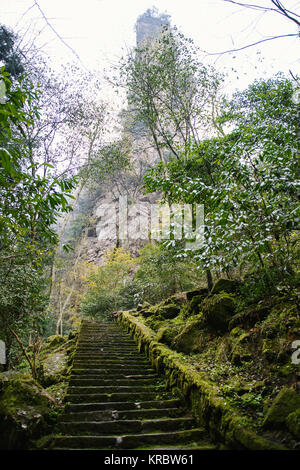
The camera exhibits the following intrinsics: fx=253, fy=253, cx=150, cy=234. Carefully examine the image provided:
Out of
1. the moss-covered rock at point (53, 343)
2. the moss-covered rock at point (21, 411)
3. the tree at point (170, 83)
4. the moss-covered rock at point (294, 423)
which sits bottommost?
the moss-covered rock at point (53, 343)

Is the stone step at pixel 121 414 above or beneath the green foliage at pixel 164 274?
beneath

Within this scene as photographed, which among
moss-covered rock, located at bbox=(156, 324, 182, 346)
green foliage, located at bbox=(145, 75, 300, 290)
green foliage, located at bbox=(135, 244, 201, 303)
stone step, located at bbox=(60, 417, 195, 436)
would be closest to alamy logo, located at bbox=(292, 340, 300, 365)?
green foliage, located at bbox=(145, 75, 300, 290)

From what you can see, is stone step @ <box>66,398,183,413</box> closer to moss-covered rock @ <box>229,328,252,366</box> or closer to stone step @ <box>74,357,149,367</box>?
moss-covered rock @ <box>229,328,252,366</box>

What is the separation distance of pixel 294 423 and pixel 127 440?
184 centimetres

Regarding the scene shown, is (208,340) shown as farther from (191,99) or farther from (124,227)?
(124,227)

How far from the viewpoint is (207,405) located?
3.06 m

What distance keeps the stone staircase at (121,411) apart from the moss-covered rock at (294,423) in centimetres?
98

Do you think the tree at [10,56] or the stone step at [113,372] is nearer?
the stone step at [113,372]

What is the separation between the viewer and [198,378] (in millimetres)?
Result: 3553

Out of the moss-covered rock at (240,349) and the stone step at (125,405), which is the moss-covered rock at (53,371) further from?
the moss-covered rock at (240,349)

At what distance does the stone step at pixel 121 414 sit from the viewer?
11.3 feet

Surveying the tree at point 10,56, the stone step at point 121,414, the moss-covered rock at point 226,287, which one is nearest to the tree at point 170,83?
the tree at point 10,56

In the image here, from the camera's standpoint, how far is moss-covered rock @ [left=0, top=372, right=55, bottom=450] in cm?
280
